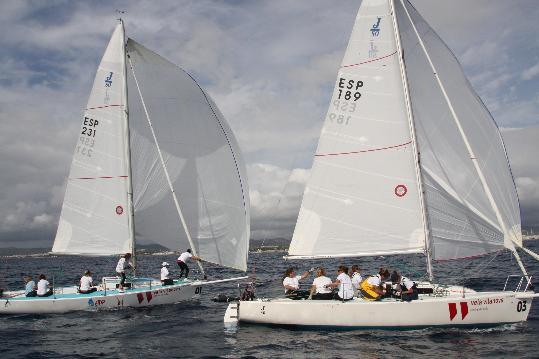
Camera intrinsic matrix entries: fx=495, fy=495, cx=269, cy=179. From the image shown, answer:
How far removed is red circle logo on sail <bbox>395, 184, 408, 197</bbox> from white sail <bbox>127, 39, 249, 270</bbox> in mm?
7862

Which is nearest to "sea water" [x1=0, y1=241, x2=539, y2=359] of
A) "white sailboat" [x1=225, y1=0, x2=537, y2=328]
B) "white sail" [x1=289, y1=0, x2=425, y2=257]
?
"white sailboat" [x1=225, y1=0, x2=537, y2=328]

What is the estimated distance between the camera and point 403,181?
15406mm

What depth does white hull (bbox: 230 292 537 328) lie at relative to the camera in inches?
539

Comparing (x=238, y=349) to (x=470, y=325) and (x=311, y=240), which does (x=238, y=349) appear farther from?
(x=470, y=325)

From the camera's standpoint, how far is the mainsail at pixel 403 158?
14648mm

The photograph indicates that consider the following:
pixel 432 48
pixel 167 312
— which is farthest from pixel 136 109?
pixel 432 48

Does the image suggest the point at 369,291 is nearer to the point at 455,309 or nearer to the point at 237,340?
the point at 455,309

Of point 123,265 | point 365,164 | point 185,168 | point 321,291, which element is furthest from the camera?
point 185,168

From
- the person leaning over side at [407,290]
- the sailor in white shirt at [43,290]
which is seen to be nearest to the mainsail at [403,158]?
the person leaning over side at [407,290]

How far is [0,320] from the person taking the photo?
1889 centimetres

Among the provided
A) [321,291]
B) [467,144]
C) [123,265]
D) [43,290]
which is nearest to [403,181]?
[467,144]

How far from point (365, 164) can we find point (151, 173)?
10491 mm

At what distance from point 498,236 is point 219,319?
975 cm

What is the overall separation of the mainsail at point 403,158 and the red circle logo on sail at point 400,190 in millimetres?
31
